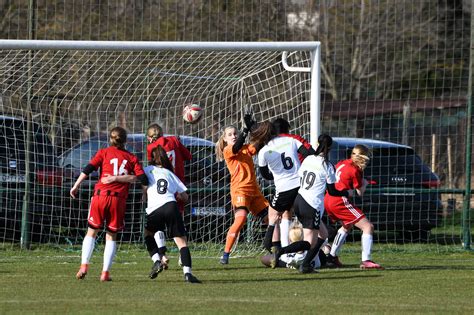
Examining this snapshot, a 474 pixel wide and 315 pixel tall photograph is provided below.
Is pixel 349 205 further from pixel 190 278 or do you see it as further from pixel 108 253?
pixel 108 253

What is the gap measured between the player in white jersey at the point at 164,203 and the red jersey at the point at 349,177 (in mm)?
2245

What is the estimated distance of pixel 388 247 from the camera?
16.3m

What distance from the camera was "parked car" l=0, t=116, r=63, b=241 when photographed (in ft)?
50.5

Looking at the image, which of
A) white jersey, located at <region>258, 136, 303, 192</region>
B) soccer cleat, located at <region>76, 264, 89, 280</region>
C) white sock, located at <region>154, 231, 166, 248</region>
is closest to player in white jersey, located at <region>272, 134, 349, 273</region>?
white jersey, located at <region>258, 136, 303, 192</region>

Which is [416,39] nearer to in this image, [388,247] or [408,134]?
[408,134]

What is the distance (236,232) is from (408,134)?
8.07 m

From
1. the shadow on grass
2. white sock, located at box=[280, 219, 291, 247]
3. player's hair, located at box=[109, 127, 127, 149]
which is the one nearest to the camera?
player's hair, located at box=[109, 127, 127, 149]

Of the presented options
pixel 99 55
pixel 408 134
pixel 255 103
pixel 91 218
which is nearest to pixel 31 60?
pixel 99 55

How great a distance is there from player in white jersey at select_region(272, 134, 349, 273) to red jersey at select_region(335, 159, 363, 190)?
563mm

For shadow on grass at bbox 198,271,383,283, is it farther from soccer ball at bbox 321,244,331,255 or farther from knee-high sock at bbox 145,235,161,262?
soccer ball at bbox 321,244,331,255

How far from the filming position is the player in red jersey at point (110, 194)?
1098 cm

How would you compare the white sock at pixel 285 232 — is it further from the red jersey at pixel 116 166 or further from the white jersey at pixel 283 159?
the red jersey at pixel 116 166

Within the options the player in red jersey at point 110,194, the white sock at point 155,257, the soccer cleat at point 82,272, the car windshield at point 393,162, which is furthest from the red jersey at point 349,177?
the car windshield at point 393,162

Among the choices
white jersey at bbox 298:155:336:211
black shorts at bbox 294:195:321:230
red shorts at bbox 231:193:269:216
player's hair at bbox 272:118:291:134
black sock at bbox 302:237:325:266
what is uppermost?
player's hair at bbox 272:118:291:134
